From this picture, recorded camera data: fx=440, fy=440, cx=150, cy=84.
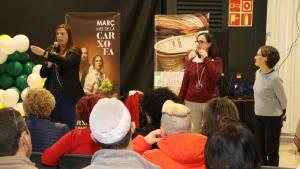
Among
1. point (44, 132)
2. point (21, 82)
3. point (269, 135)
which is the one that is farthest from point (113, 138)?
point (21, 82)

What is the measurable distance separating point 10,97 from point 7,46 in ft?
2.06

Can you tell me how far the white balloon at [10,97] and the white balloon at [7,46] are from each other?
48 cm

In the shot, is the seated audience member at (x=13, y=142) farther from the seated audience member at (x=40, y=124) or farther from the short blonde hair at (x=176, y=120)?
the seated audience member at (x=40, y=124)

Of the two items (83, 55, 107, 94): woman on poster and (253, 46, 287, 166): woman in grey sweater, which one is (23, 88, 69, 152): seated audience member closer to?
(253, 46, 287, 166): woman in grey sweater

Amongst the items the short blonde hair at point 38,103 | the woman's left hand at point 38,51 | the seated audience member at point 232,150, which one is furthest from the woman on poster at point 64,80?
the seated audience member at point 232,150

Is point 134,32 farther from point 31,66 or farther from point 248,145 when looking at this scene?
point 248,145

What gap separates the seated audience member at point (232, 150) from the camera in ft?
4.80

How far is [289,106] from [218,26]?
1513 millimetres

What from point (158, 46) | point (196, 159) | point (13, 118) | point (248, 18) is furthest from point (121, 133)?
point (248, 18)

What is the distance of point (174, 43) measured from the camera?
546 cm

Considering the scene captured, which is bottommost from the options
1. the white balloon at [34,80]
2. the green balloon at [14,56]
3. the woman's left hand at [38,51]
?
the white balloon at [34,80]

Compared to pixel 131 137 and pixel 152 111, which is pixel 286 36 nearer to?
pixel 152 111

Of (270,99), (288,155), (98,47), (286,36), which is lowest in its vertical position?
(288,155)

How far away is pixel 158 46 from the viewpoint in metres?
5.54
